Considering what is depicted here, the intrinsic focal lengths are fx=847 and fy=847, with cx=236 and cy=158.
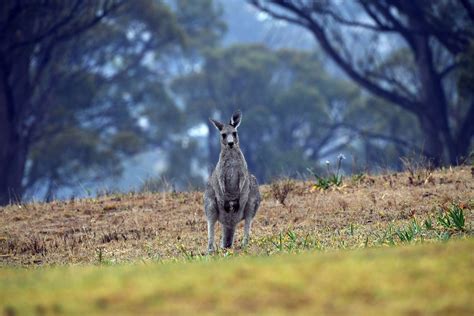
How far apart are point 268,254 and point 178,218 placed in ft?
13.6

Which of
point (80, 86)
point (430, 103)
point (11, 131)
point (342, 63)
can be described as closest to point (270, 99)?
point (80, 86)

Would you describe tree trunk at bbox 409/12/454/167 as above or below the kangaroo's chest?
above

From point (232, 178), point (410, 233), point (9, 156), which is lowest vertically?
point (410, 233)

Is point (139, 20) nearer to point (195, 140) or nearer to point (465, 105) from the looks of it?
point (195, 140)

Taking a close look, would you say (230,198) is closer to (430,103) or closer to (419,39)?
(430,103)

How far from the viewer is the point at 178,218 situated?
11844 millimetres

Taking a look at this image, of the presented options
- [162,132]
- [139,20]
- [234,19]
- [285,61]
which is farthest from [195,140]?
[234,19]

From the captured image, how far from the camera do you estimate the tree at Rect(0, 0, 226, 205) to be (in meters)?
23.5

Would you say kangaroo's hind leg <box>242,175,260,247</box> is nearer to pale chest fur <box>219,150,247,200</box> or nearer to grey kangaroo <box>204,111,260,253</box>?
grey kangaroo <box>204,111,260,253</box>

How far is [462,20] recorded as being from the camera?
25156 millimetres

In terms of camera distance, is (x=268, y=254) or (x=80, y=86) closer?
(x=268, y=254)

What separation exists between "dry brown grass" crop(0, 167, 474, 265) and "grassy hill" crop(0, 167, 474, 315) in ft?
0.07

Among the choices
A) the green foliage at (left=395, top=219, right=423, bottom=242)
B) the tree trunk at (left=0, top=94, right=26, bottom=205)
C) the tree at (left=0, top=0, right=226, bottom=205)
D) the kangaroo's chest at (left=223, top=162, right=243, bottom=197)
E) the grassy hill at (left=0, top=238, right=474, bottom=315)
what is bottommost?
the green foliage at (left=395, top=219, right=423, bottom=242)

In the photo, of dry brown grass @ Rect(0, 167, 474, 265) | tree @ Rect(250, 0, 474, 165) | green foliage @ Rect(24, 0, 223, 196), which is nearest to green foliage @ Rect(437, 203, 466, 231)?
dry brown grass @ Rect(0, 167, 474, 265)
